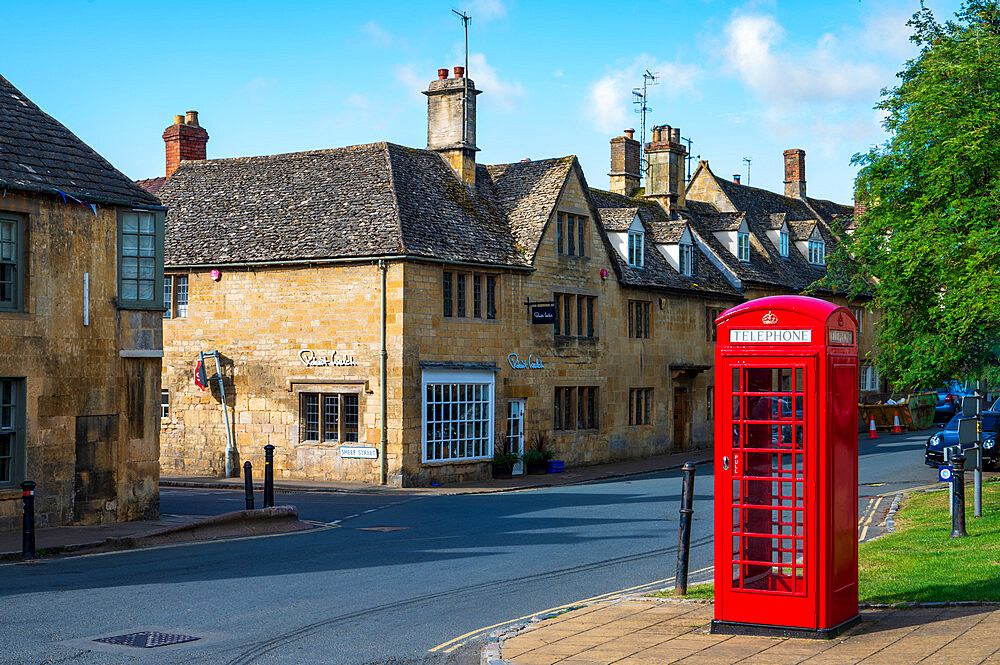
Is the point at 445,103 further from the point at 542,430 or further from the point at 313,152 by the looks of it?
the point at 542,430

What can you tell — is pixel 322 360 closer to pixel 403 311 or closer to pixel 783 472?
pixel 403 311

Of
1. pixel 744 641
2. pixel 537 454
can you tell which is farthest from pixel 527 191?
pixel 744 641

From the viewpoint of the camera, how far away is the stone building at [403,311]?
98.8 ft

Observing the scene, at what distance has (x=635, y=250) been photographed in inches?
1548

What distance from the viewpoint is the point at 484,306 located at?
106ft

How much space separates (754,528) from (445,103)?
26584 millimetres

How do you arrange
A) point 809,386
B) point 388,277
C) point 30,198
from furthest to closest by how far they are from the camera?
point 388,277
point 30,198
point 809,386

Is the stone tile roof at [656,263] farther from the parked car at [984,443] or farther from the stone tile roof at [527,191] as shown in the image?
the parked car at [984,443]

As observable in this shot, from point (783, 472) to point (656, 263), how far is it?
31.2 m

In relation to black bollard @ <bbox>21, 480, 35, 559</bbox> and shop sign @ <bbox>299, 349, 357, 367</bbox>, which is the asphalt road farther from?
shop sign @ <bbox>299, 349, 357, 367</bbox>

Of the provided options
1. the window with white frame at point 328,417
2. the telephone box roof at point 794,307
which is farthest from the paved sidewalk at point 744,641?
the window with white frame at point 328,417

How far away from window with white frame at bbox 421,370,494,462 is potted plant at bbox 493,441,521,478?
0.24 meters

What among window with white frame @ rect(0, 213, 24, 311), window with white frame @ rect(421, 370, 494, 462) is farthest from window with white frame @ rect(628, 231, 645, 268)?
window with white frame @ rect(0, 213, 24, 311)

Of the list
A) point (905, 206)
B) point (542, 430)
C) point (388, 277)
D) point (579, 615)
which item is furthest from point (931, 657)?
point (542, 430)
